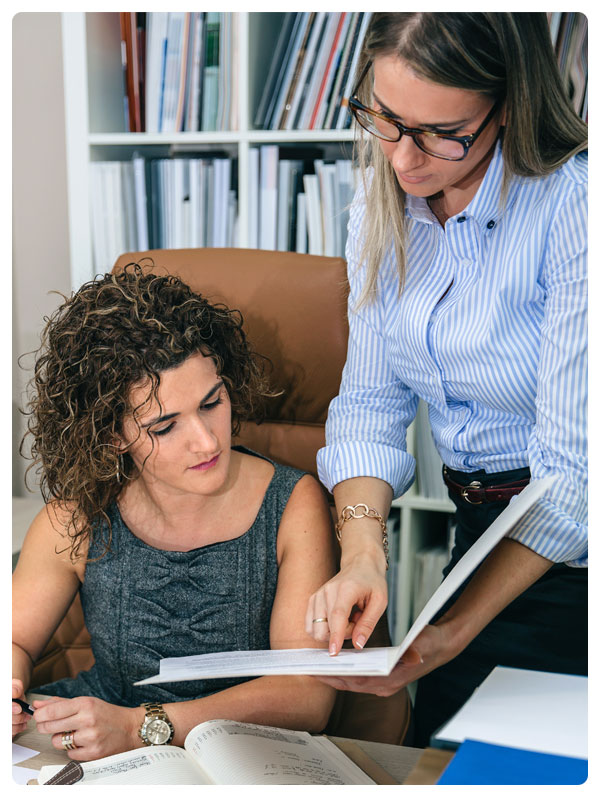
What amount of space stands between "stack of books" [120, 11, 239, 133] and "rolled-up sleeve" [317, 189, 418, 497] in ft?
2.60

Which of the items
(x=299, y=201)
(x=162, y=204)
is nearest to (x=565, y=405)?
(x=299, y=201)

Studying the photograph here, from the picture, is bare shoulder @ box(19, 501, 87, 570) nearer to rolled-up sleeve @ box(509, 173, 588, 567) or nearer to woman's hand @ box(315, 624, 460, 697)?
woman's hand @ box(315, 624, 460, 697)

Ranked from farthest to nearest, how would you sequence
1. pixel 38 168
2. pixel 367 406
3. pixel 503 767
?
pixel 38 168 < pixel 367 406 < pixel 503 767

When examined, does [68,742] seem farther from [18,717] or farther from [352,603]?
[352,603]

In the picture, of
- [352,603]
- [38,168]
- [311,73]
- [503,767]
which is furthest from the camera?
[38,168]

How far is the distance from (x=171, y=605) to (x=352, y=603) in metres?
0.40

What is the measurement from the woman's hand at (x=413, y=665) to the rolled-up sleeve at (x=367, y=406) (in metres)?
0.33

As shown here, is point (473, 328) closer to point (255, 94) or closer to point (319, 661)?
point (319, 661)

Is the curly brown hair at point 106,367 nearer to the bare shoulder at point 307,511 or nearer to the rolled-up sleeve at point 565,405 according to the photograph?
the bare shoulder at point 307,511

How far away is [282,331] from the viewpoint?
1.41 meters

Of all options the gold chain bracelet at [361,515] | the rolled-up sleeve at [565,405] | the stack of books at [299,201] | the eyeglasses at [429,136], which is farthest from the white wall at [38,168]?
the rolled-up sleeve at [565,405]

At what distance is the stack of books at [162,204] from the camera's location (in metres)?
1.93

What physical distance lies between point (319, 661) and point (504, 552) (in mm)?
274

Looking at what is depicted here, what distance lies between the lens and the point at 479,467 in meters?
1.13
